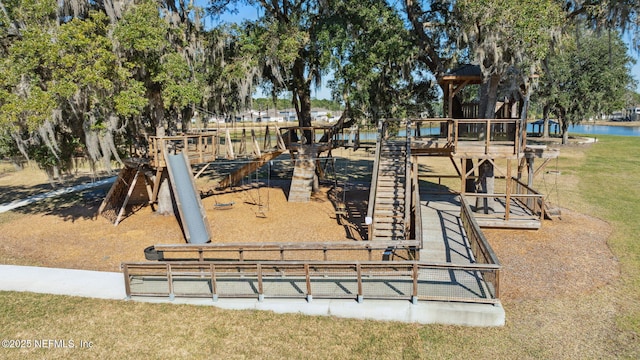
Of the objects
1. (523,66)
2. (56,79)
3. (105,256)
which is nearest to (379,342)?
(105,256)

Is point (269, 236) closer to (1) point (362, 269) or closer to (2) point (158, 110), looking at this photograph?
(1) point (362, 269)

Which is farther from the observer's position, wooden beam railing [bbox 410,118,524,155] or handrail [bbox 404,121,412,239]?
wooden beam railing [bbox 410,118,524,155]

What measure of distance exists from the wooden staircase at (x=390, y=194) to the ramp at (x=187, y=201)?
18.2 ft

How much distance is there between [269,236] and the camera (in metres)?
13.2

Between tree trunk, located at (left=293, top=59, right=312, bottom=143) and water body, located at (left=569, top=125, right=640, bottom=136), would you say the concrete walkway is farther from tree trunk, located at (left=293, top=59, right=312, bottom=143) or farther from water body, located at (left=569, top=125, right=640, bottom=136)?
water body, located at (left=569, top=125, right=640, bottom=136)

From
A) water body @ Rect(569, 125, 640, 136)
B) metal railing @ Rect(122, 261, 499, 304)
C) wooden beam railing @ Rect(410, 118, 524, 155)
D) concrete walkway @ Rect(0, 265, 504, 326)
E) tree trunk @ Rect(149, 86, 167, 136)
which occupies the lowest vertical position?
concrete walkway @ Rect(0, 265, 504, 326)

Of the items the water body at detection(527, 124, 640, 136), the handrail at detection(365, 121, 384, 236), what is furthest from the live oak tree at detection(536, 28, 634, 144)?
the handrail at detection(365, 121, 384, 236)

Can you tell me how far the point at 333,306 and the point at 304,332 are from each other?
2.60 ft

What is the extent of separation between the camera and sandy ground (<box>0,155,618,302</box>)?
9633mm

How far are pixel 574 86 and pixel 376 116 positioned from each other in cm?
2911

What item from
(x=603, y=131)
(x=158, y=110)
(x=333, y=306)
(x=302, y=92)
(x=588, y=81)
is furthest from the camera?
(x=603, y=131)

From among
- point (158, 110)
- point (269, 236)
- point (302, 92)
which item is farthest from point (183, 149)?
point (302, 92)

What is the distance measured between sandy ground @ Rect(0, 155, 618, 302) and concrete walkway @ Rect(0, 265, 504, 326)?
4.85 ft

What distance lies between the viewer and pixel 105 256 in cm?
1156
